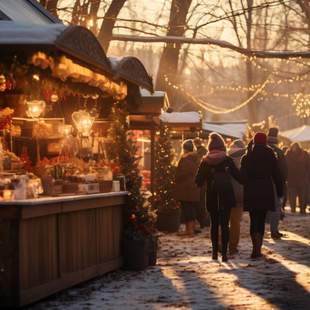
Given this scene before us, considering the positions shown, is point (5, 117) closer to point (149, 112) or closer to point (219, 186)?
point (219, 186)

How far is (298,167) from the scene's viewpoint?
77.7ft

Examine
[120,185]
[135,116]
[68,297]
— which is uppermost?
[135,116]

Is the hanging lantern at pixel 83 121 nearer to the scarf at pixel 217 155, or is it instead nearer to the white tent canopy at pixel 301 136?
the scarf at pixel 217 155

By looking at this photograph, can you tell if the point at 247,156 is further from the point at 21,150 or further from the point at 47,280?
the point at 47,280

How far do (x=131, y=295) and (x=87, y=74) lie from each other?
2.96 meters

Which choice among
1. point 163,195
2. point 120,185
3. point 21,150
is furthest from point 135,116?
point 120,185

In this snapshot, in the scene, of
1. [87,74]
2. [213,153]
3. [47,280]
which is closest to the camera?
[47,280]

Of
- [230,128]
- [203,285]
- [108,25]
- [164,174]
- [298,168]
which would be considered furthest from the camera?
[230,128]

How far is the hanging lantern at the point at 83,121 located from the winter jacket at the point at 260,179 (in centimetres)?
233

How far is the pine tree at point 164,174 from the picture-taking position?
18.6 m

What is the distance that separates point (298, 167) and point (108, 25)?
236 inches

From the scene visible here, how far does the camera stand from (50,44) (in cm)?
923

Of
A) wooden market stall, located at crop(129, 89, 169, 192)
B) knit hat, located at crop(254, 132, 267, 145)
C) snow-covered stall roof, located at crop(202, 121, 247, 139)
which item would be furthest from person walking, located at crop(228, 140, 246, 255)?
snow-covered stall roof, located at crop(202, 121, 247, 139)

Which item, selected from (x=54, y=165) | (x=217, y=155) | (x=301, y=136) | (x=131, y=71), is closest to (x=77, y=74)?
(x=131, y=71)
